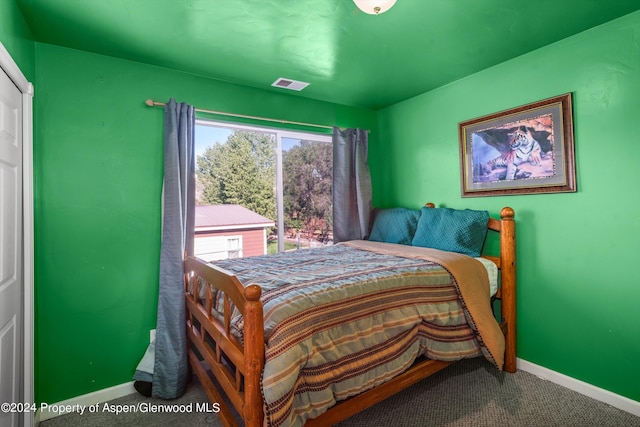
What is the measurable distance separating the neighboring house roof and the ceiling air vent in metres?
1.14

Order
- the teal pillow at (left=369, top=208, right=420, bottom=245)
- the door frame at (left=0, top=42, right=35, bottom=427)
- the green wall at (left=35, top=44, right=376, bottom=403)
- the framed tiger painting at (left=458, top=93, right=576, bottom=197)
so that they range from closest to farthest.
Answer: the door frame at (left=0, top=42, right=35, bottom=427) → the green wall at (left=35, top=44, right=376, bottom=403) → the framed tiger painting at (left=458, top=93, right=576, bottom=197) → the teal pillow at (left=369, top=208, right=420, bottom=245)

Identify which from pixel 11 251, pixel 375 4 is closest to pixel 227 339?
pixel 11 251

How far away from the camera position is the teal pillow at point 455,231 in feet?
8.07

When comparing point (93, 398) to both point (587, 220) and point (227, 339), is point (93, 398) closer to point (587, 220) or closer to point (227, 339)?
point (227, 339)

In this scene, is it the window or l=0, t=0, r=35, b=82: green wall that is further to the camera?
the window

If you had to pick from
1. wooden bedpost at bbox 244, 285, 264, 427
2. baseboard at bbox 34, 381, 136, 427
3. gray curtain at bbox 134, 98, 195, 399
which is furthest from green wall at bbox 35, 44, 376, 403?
wooden bedpost at bbox 244, 285, 264, 427

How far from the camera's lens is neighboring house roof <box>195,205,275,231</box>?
106 inches

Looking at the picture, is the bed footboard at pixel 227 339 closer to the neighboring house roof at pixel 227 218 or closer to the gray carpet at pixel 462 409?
the gray carpet at pixel 462 409

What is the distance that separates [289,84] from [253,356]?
2.29 meters

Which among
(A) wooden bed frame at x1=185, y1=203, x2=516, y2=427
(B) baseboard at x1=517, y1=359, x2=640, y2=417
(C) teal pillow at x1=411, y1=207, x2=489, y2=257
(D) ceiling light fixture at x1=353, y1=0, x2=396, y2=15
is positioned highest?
(D) ceiling light fixture at x1=353, y1=0, x2=396, y2=15

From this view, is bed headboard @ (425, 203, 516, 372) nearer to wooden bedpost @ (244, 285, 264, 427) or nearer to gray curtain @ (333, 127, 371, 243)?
gray curtain @ (333, 127, 371, 243)

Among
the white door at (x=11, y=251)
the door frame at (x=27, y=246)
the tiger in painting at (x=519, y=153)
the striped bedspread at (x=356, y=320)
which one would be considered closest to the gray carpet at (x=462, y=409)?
the striped bedspread at (x=356, y=320)

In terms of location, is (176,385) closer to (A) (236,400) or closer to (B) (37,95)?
(A) (236,400)

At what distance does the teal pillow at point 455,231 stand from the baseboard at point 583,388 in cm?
92
